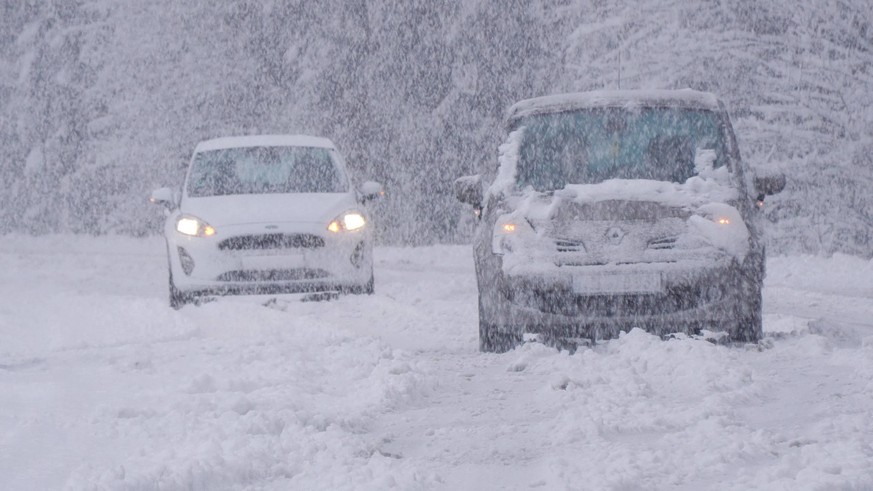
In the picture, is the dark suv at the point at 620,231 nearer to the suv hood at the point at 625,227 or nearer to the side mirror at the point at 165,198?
the suv hood at the point at 625,227

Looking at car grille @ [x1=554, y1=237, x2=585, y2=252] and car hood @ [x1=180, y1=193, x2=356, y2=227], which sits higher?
car hood @ [x1=180, y1=193, x2=356, y2=227]

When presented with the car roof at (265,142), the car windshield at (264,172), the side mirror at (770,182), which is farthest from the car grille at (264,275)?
the side mirror at (770,182)

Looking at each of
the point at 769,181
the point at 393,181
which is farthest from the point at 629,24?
the point at 769,181

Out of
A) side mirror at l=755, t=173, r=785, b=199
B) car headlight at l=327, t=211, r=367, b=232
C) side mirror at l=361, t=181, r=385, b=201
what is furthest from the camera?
side mirror at l=361, t=181, r=385, b=201

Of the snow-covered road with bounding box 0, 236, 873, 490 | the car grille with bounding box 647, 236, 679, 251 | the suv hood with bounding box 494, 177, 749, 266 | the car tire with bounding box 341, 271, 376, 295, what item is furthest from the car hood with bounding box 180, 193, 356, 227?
the car grille with bounding box 647, 236, 679, 251

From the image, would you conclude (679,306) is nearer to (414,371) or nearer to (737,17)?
(414,371)

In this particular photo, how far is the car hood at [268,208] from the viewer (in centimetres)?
1084

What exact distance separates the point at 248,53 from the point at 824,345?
685 inches

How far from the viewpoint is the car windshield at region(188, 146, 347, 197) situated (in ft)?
39.1

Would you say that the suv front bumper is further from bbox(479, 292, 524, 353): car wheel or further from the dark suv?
bbox(479, 292, 524, 353): car wheel

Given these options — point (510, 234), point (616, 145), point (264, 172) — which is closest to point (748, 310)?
point (616, 145)

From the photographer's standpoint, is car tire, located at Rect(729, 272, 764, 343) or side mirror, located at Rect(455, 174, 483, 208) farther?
side mirror, located at Rect(455, 174, 483, 208)

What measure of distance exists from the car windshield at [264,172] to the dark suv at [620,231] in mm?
4202

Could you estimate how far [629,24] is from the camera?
18.7 metres
